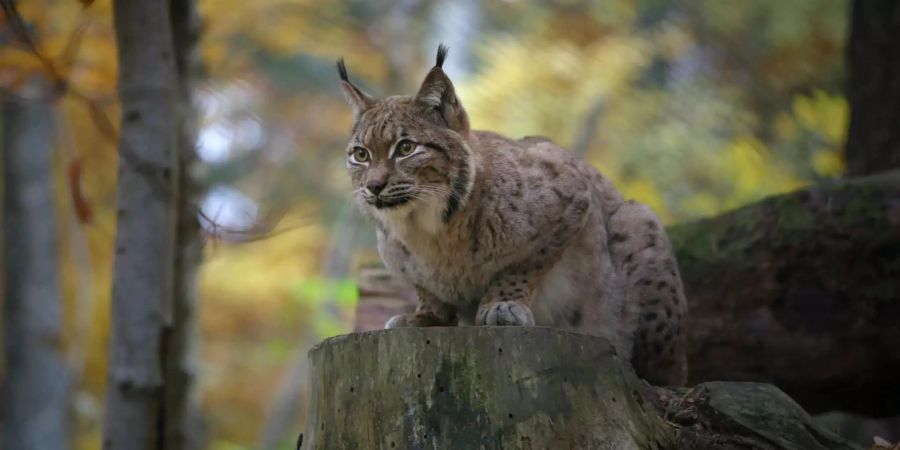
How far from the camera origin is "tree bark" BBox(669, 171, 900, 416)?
6.23 m

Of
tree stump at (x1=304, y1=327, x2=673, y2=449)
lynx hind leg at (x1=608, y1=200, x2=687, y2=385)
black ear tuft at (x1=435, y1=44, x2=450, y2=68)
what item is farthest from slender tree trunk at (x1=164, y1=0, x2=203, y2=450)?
lynx hind leg at (x1=608, y1=200, x2=687, y2=385)

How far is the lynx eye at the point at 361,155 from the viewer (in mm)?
4605

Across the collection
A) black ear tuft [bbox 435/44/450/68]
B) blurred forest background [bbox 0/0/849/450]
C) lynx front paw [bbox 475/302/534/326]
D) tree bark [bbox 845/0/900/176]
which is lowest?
lynx front paw [bbox 475/302/534/326]

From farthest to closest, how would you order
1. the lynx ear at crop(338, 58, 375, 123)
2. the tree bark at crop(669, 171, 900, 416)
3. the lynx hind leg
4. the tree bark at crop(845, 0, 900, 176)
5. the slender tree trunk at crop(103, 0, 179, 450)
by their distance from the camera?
the tree bark at crop(845, 0, 900, 176) → the tree bark at crop(669, 171, 900, 416) → the lynx hind leg → the lynx ear at crop(338, 58, 375, 123) → the slender tree trunk at crop(103, 0, 179, 450)

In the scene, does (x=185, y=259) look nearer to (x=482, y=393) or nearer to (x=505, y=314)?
(x=505, y=314)

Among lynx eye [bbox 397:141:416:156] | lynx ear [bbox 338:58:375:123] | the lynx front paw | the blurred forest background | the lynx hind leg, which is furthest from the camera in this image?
the blurred forest background

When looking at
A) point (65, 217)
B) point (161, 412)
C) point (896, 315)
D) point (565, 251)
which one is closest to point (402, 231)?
point (565, 251)

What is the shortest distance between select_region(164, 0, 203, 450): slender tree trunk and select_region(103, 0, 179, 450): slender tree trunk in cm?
18

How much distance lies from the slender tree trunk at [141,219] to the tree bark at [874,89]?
5152mm

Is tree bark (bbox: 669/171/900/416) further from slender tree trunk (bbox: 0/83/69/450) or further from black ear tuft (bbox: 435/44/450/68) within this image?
slender tree trunk (bbox: 0/83/69/450)

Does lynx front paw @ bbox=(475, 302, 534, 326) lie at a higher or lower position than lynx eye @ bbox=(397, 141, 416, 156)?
lower

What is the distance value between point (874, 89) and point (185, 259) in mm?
5172

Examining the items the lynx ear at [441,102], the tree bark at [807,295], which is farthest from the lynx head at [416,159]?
the tree bark at [807,295]

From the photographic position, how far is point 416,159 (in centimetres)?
450
